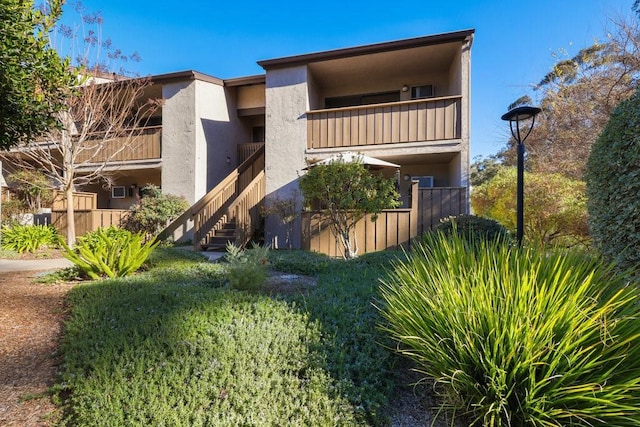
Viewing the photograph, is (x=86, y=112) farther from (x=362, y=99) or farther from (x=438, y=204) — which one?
(x=438, y=204)

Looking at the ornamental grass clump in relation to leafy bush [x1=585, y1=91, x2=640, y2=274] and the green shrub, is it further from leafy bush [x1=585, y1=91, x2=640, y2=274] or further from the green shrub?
the green shrub

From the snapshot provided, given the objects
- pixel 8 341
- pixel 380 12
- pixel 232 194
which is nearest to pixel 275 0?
pixel 380 12

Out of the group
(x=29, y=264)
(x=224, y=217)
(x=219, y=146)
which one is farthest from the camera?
(x=219, y=146)

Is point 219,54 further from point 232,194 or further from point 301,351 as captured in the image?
point 301,351

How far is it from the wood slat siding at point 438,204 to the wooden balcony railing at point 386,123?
1652 millimetres

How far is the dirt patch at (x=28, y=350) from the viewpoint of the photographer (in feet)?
6.95

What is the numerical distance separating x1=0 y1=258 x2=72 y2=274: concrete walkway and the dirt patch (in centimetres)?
230

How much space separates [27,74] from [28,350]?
3227 millimetres

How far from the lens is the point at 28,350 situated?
109 inches

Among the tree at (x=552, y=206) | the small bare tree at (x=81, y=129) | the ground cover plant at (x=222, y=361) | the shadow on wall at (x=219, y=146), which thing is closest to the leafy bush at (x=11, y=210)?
the small bare tree at (x=81, y=129)

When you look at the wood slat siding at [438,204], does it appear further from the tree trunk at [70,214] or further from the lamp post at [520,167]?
the tree trunk at [70,214]

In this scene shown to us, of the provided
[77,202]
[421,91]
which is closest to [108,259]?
[77,202]

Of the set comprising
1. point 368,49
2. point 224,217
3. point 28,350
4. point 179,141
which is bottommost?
point 28,350

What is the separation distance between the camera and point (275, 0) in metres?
10.7
